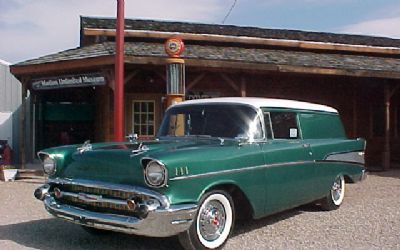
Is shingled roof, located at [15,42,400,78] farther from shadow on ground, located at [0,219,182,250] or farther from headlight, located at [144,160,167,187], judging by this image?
headlight, located at [144,160,167,187]

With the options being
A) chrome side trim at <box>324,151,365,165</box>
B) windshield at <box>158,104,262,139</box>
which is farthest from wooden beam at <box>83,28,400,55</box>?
windshield at <box>158,104,262,139</box>

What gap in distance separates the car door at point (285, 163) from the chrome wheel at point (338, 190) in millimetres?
977

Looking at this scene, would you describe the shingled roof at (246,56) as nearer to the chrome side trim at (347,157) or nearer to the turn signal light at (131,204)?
the chrome side trim at (347,157)

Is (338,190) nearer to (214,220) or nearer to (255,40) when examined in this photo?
(214,220)

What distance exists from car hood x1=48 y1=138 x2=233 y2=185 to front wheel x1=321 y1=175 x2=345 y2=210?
2443 mm

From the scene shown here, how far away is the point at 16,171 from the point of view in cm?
1091

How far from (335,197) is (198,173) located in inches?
128

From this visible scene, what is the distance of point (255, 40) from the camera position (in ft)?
45.3

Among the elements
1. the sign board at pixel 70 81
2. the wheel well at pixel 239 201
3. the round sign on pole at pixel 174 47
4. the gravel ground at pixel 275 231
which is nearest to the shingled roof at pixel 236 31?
the sign board at pixel 70 81

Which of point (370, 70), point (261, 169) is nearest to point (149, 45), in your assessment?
point (370, 70)

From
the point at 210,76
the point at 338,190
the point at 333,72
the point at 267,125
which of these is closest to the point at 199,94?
the point at 210,76

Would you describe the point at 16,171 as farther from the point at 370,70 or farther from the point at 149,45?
the point at 370,70

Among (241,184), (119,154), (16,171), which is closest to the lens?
(119,154)

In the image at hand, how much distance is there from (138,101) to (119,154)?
7.80 metres
